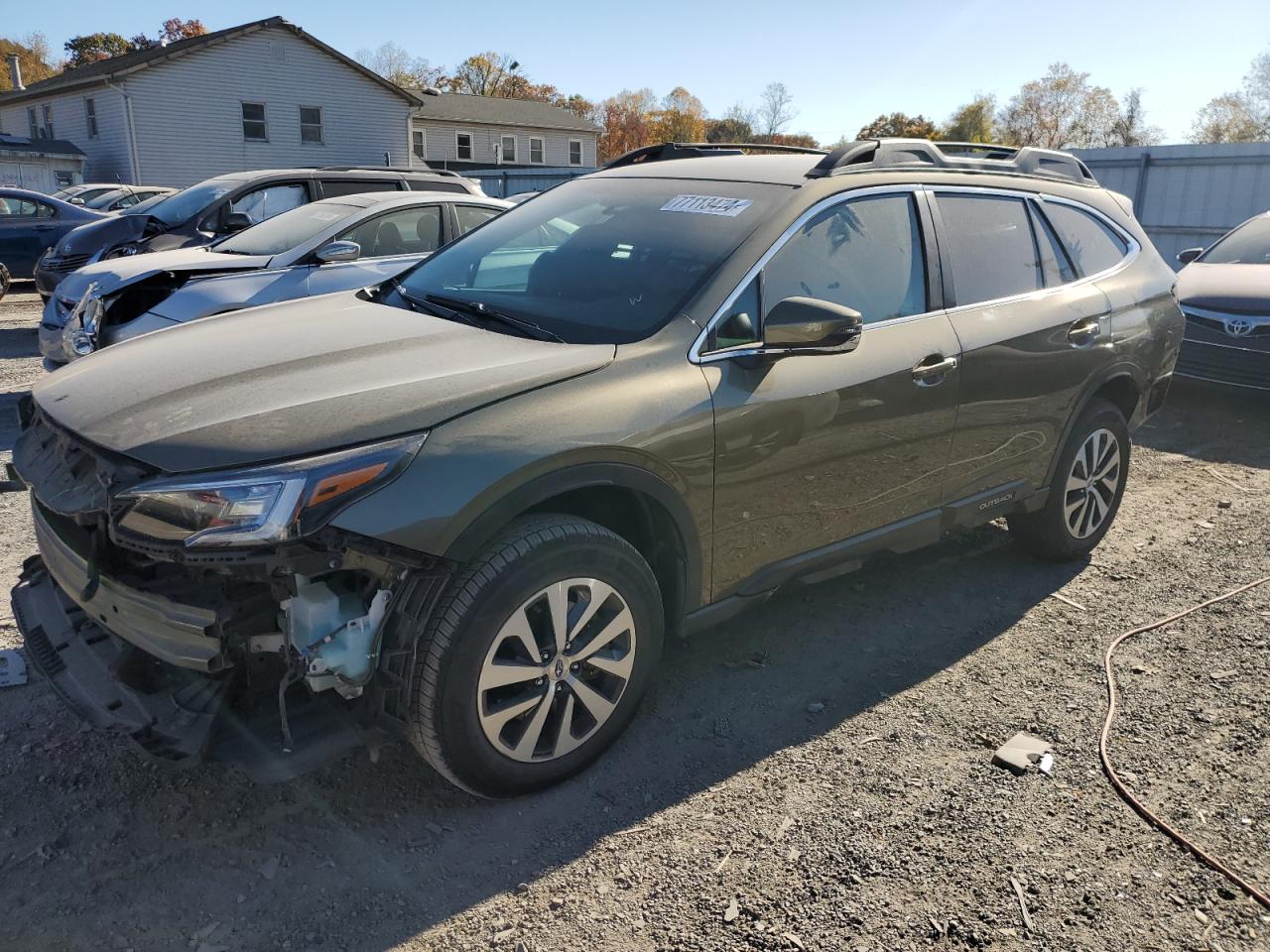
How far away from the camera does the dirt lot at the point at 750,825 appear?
8.33 feet

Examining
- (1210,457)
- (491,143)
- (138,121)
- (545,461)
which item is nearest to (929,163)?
(545,461)

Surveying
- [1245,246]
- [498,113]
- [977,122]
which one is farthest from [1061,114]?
[1245,246]

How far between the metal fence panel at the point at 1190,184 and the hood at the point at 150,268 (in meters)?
12.1

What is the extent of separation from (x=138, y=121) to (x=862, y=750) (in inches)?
1309

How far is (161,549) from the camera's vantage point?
2402mm

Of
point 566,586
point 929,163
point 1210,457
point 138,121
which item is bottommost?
point 1210,457

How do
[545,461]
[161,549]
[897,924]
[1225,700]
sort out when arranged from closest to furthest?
[161,549] → [897,924] → [545,461] → [1225,700]

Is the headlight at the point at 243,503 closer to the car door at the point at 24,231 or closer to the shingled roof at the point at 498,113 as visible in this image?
the car door at the point at 24,231

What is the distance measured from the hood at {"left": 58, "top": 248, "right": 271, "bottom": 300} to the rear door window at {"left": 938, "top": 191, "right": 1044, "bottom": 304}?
17.5 ft


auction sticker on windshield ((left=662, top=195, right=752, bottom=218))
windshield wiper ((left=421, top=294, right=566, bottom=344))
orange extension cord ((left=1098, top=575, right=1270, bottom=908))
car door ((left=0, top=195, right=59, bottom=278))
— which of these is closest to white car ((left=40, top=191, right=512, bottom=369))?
windshield wiper ((left=421, top=294, right=566, bottom=344))

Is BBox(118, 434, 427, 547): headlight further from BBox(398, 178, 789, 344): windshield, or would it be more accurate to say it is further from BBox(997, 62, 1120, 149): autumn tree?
BBox(997, 62, 1120, 149): autumn tree

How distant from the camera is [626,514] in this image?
10.6 ft

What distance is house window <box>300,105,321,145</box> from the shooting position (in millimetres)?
32875

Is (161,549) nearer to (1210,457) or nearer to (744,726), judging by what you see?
(744,726)
